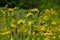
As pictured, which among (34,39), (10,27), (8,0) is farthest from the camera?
(8,0)

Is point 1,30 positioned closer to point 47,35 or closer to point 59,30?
point 47,35

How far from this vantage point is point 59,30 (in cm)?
579

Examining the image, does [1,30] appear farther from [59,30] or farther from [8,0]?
[8,0]

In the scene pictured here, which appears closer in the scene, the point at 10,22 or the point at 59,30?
the point at 10,22

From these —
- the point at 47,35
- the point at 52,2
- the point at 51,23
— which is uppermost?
the point at 47,35

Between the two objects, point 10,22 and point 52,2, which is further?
point 52,2

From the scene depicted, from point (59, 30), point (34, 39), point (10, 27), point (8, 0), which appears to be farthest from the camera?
point (8, 0)

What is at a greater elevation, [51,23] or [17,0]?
[51,23]

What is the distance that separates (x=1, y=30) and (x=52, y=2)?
9.71m

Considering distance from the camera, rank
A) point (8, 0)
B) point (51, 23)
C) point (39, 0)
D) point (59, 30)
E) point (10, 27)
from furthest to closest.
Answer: point (39, 0)
point (8, 0)
point (51, 23)
point (59, 30)
point (10, 27)

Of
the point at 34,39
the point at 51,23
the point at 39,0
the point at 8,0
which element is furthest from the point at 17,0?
the point at 34,39

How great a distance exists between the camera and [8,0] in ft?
39.4

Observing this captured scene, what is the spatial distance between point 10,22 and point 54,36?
908mm

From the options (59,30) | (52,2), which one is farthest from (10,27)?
(52,2)
